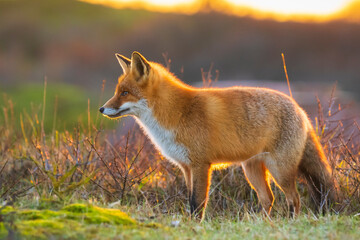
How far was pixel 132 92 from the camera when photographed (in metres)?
5.05

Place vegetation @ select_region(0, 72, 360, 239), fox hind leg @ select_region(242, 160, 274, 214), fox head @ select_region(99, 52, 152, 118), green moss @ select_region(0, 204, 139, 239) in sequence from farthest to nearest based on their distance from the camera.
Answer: fox hind leg @ select_region(242, 160, 274, 214) < fox head @ select_region(99, 52, 152, 118) < vegetation @ select_region(0, 72, 360, 239) < green moss @ select_region(0, 204, 139, 239)

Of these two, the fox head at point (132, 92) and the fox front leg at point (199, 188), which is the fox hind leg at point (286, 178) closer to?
the fox front leg at point (199, 188)

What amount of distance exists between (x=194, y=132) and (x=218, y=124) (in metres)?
0.32

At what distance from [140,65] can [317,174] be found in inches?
94.9

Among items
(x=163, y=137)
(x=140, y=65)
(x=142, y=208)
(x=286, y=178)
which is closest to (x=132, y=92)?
(x=140, y=65)

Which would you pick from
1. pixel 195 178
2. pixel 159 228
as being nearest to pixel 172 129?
pixel 195 178

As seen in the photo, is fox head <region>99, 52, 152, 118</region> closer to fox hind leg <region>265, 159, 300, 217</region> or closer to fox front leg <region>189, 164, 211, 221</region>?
fox front leg <region>189, 164, 211, 221</region>

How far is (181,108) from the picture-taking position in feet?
16.7

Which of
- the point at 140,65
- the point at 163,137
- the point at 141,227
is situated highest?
the point at 140,65

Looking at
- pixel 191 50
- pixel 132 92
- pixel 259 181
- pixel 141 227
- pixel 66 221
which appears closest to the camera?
pixel 66 221

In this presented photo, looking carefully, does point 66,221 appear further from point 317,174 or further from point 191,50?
point 191,50

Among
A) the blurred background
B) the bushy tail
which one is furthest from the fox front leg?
the blurred background

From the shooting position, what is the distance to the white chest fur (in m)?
4.92

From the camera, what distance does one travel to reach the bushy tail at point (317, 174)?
5215 millimetres
